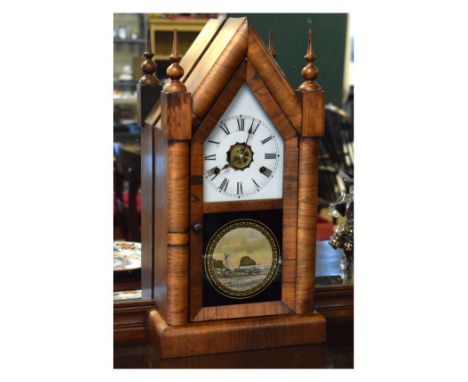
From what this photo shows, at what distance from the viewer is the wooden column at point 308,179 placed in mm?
1891

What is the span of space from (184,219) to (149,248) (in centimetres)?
21

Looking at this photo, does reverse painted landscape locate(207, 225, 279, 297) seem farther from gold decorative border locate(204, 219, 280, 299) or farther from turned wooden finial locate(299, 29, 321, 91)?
turned wooden finial locate(299, 29, 321, 91)

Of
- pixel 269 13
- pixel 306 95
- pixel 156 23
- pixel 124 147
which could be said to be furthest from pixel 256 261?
pixel 124 147

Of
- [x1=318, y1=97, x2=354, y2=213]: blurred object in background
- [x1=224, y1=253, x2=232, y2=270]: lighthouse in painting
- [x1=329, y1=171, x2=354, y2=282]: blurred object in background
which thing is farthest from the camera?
[x1=318, y1=97, x2=354, y2=213]: blurred object in background

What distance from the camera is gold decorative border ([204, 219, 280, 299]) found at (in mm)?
1876

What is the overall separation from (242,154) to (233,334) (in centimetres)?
34

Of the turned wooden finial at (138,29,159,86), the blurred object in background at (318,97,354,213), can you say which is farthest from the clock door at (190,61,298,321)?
the blurred object in background at (318,97,354,213)

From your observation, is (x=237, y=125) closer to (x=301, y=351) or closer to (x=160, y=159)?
(x=160, y=159)

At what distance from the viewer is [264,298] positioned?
6.35ft

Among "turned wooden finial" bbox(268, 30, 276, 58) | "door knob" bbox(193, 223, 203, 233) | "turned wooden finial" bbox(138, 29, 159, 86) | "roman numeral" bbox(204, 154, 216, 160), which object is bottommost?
"door knob" bbox(193, 223, 203, 233)

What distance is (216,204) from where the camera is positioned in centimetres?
186

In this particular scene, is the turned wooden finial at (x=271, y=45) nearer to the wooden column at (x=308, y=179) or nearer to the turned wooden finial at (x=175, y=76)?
the wooden column at (x=308, y=179)

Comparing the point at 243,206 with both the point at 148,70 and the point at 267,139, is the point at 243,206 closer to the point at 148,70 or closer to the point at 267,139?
the point at 267,139

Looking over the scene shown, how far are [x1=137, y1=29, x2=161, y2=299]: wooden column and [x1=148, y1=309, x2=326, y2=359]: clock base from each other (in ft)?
0.37
